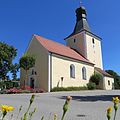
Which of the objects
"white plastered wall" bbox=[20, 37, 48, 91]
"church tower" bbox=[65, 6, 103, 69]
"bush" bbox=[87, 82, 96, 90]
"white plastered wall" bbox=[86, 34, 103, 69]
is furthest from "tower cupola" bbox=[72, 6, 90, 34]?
"white plastered wall" bbox=[20, 37, 48, 91]

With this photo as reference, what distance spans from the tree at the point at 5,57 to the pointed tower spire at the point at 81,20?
13572mm

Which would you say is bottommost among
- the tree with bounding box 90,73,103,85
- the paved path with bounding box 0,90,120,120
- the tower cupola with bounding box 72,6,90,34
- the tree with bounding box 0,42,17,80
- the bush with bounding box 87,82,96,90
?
the paved path with bounding box 0,90,120,120

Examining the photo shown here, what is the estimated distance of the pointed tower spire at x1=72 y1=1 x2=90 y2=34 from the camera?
43062mm

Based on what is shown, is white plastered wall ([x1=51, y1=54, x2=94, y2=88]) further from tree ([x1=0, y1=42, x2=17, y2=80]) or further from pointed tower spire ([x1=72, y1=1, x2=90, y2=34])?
tree ([x1=0, y1=42, x2=17, y2=80])

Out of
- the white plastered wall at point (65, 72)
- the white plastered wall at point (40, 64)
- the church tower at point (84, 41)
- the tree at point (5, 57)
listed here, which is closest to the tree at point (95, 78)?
the white plastered wall at point (65, 72)

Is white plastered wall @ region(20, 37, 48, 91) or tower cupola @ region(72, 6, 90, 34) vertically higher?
tower cupola @ region(72, 6, 90, 34)

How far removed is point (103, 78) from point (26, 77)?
46.8ft

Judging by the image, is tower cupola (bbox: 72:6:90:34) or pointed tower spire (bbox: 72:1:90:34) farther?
pointed tower spire (bbox: 72:1:90:34)

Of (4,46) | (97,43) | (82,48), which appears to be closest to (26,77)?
(4,46)

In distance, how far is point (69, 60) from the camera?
33.1 metres

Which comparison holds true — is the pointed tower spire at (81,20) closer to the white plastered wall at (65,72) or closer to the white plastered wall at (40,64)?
the white plastered wall at (65,72)

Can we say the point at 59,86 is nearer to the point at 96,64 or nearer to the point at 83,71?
the point at 83,71

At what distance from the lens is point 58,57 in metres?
31.1

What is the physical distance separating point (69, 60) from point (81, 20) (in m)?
14.3
